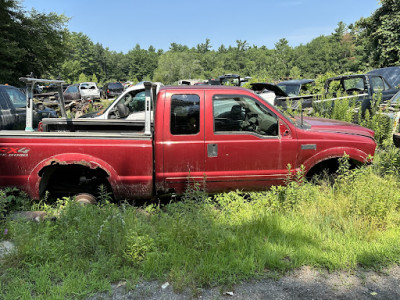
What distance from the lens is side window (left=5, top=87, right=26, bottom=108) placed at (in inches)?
346

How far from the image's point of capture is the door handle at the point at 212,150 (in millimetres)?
4543

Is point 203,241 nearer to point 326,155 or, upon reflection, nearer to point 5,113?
point 326,155

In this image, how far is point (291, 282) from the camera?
301cm

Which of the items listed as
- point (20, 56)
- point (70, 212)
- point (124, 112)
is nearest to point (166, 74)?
point (20, 56)

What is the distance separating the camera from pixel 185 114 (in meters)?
4.59

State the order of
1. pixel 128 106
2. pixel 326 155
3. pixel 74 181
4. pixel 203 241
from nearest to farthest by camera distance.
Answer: pixel 203 241 < pixel 326 155 < pixel 74 181 < pixel 128 106

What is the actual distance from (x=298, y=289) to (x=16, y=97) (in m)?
9.31

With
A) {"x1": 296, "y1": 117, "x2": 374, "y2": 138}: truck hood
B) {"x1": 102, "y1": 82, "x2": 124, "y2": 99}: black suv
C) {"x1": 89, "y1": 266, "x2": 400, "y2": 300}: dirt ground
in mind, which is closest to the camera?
{"x1": 89, "y1": 266, "x2": 400, "y2": 300}: dirt ground

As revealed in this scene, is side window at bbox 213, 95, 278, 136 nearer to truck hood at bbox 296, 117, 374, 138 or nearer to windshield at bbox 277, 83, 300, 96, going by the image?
truck hood at bbox 296, 117, 374, 138

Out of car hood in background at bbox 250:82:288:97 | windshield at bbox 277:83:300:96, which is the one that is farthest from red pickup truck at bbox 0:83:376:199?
windshield at bbox 277:83:300:96

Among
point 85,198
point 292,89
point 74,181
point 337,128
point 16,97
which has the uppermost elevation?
point 292,89

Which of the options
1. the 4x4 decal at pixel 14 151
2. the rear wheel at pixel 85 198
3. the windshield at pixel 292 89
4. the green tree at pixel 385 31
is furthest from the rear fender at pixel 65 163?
the green tree at pixel 385 31

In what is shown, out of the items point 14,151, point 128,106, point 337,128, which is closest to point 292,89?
point 128,106

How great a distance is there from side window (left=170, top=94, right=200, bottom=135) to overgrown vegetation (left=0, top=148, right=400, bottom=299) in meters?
0.84
